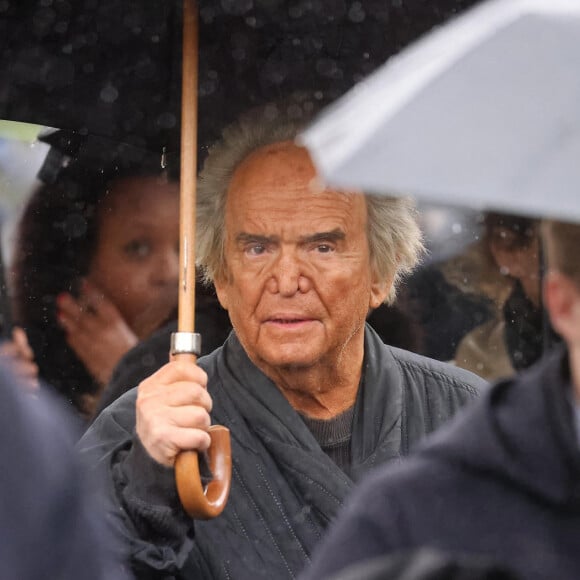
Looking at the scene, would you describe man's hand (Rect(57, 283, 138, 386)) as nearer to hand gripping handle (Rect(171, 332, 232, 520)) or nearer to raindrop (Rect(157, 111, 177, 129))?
raindrop (Rect(157, 111, 177, 129))

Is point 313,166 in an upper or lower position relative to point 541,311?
upper

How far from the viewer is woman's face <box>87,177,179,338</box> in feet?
15.8

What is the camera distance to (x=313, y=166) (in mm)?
3885

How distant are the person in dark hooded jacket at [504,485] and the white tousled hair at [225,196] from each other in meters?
1.88

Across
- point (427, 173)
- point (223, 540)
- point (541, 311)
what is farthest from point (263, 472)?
point (427, 173)

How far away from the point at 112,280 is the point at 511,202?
3.18m

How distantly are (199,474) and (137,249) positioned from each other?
5.84 feet

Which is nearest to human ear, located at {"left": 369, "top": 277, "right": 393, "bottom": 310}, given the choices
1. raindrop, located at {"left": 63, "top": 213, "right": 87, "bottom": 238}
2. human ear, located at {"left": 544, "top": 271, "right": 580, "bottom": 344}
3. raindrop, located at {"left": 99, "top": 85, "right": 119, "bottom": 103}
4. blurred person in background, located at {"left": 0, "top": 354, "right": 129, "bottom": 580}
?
raindrop, located at {"left": 99, "top": 85, "right": 119, "bottom": 103}

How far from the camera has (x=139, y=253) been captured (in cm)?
498

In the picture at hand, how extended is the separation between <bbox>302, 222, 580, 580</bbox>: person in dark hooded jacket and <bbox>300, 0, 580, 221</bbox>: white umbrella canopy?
0.20 meters

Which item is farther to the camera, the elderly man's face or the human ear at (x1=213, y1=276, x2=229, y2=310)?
the human ear at (x1=213, y1=276, x2=229, y2=310)

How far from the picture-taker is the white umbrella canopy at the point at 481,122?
1.87m

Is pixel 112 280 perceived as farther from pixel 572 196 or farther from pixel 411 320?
pixel 572 196

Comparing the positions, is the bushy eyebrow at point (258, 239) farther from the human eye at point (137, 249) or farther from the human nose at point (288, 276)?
the human eye at point (137, 249)
